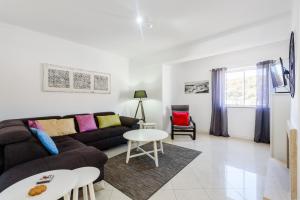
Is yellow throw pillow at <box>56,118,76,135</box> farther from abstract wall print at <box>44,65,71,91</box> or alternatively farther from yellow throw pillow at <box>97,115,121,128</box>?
abstract wall print at <box>44,65,71,91</box>

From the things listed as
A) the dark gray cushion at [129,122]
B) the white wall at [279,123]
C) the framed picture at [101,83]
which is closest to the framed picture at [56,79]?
the framed picture at [101,83]

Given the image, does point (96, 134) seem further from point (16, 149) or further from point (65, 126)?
point (16, 149)

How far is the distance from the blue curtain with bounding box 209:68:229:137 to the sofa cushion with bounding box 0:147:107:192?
3.55 m

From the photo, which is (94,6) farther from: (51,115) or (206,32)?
(51,115)

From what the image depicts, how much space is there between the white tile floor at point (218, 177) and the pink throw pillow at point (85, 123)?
27.7 inches

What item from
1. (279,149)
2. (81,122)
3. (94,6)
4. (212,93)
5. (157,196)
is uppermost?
(94,6)

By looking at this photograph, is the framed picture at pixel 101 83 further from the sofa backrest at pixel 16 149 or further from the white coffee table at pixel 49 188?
the white coffee table at pixel 49 188

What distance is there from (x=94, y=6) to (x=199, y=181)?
2946mm

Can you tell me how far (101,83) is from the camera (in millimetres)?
3965

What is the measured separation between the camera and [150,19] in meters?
2.44

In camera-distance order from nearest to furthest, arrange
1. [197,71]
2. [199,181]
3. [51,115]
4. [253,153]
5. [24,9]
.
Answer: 1. [199,181]
2. [24,9]
3. [253,153]
4. [51,115]
5. [197,71]

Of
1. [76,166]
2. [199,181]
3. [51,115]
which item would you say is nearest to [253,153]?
[199,181]

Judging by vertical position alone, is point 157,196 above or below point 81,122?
below

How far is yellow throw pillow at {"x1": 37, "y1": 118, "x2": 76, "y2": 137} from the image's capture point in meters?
2.62
